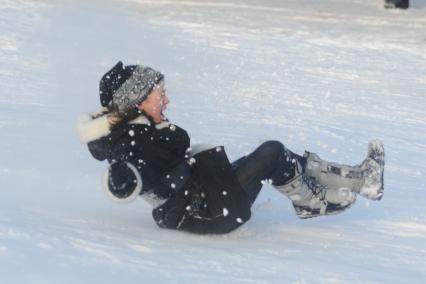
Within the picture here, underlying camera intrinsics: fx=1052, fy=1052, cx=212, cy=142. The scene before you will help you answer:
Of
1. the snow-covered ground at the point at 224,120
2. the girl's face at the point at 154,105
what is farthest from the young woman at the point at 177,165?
the snow-covered ground at the point at 224,120

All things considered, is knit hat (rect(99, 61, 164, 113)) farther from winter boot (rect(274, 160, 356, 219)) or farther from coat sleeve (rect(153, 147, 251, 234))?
winter boot (rect(274, 160, 356, 219))

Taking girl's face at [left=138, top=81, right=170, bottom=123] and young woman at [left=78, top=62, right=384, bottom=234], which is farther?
girl's face at [left=138, top=81, right=170, bottom=123]

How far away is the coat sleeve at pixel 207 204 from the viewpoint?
4805 mm

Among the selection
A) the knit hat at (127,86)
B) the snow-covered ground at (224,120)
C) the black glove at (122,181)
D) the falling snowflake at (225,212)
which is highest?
the knit hat at (127,86)

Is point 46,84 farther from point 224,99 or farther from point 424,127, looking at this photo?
point 424,127

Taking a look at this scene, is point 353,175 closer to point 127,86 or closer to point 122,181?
point 127,86

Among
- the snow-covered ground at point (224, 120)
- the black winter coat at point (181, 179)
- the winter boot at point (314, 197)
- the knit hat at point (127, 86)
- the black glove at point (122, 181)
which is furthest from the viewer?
the winter boot at point (314, 197)

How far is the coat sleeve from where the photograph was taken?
4.80 metres

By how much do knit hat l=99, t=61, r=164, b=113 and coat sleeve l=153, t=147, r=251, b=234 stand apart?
1.28ft

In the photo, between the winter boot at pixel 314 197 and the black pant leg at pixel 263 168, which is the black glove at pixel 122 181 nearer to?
the black pant leg at pixel 263 168

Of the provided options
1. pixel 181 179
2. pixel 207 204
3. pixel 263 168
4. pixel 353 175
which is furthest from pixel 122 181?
pixel 353 175

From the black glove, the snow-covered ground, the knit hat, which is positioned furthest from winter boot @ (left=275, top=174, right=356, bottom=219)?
the black glove

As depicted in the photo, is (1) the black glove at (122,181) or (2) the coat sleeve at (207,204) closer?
(1) the black glove at (122,181)

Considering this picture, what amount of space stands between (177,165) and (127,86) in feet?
1.47
